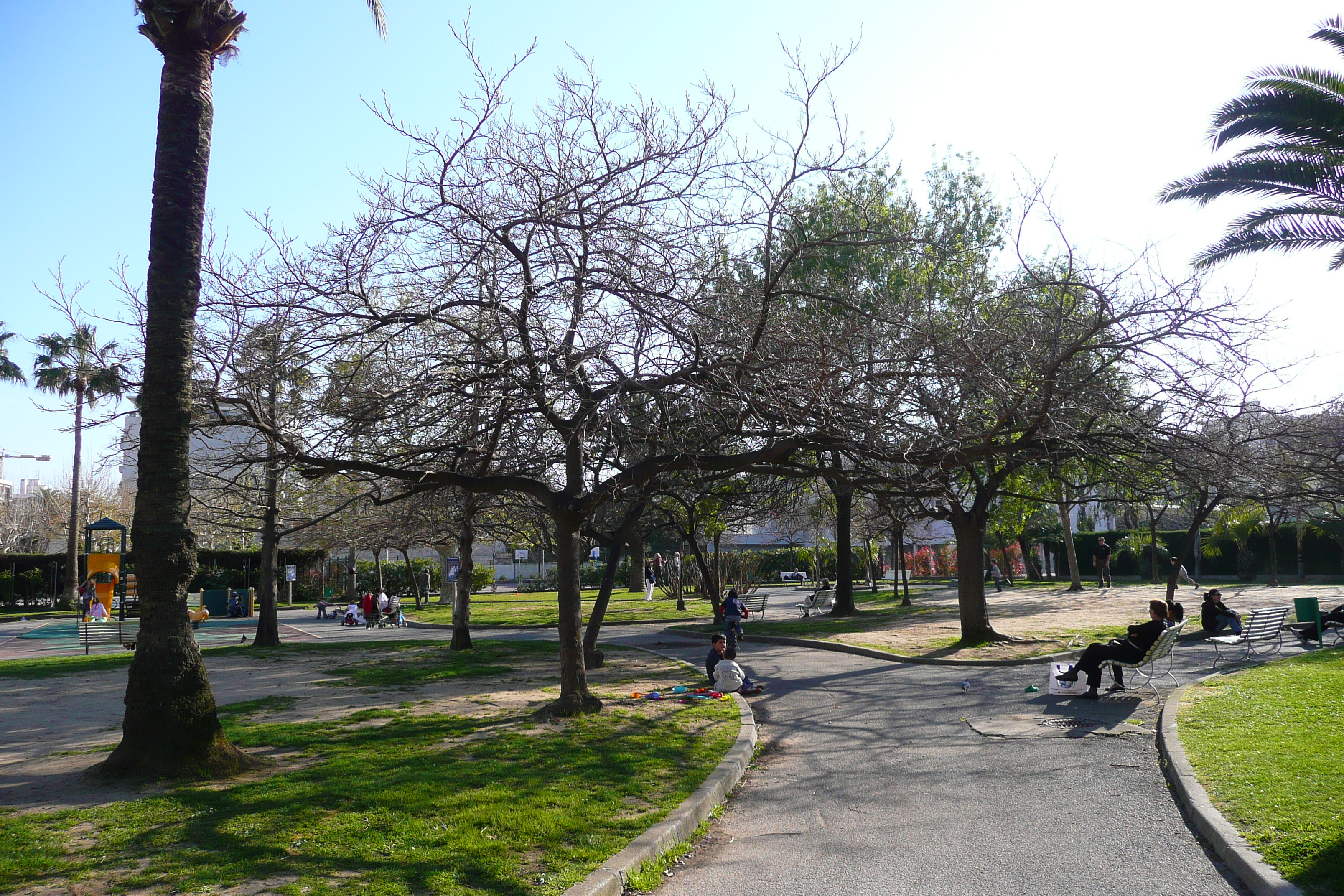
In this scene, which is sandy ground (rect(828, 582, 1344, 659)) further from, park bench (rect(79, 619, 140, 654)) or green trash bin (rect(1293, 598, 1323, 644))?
park bench (rect(79, 619, 140, 654))

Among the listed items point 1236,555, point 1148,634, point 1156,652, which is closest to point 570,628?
point 1156,652

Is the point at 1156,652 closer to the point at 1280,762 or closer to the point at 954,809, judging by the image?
the point at 1280,762

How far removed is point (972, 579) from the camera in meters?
18.0

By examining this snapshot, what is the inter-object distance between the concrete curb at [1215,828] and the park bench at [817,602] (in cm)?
1770

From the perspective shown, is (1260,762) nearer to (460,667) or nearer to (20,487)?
(460,667)

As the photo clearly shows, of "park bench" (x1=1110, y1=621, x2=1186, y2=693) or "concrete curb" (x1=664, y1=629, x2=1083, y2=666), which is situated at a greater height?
"park bench" (x1=1110, y1=621, x2=1186, y2=693)

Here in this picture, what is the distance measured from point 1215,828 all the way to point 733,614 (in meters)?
A: 13.2

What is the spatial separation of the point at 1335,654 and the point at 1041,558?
36737mm

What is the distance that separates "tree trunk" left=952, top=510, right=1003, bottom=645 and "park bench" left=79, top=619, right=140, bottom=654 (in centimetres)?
1814

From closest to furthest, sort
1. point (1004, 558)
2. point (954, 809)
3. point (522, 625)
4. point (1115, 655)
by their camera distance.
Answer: point (954, 809) < point (1115, 655) < point (522, 625) < point (1004, 558)

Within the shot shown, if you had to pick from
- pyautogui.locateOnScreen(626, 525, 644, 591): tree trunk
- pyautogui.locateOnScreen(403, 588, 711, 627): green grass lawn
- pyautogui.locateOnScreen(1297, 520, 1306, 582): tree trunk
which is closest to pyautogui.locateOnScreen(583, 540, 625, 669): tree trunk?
pyautogui.locateOnScreen(403, 588, 711, 627): green grass lawn

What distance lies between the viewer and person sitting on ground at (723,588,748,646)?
1870cm

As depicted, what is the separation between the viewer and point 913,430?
32.5 feet

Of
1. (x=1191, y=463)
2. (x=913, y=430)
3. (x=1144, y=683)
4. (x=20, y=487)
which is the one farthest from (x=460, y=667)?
(x=20, y=487)
